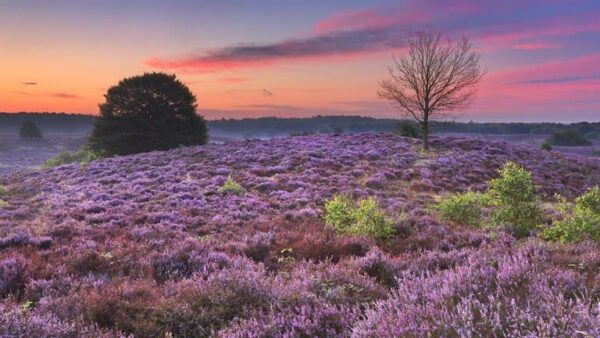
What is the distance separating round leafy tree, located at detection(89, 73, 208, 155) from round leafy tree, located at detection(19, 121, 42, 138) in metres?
75.5

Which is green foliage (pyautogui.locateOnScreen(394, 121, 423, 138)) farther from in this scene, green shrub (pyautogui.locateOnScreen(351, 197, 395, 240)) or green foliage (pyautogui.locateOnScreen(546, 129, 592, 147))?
green foliage (pyautogui.locateOnScreen(546, 129, 592, 147))

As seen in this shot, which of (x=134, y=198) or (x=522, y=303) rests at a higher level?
(x=522, y=303)

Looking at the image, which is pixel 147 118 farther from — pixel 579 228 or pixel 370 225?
pixel 579 228

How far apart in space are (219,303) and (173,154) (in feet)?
101

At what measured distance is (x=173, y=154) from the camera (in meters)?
33.9

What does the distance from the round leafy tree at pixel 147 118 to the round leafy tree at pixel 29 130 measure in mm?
75504

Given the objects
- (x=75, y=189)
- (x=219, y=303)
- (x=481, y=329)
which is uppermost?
(x=481, y=329)

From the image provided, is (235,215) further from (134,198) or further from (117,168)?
(117,168)

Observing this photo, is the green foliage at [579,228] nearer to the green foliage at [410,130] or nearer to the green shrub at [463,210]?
the green shrub at [463,210]

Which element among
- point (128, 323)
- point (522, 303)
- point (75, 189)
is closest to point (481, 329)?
point (522, 303)

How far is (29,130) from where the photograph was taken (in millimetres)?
106688

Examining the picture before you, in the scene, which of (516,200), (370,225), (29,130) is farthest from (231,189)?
(29,130)

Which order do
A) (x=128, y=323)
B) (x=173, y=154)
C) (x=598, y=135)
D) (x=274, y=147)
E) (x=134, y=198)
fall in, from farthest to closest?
(x=598, y=135)
(x=274, y=147)
(x=173, y=154)
(x=134, y=198)
(x=128, y=323)

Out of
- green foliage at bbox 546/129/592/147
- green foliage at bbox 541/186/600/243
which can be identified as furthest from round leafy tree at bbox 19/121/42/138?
green foliage at bbox 546/129/592/147
